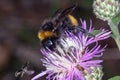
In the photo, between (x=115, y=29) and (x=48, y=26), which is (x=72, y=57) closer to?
(x=48, y=26)

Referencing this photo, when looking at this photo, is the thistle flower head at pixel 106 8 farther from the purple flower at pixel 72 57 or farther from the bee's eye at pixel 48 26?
the bee's eye at pixel 48 26

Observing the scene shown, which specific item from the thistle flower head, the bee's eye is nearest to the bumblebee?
the bee's eye

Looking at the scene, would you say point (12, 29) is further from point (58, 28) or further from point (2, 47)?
point (58, 28)

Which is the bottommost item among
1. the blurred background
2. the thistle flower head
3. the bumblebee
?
the thistle flower head

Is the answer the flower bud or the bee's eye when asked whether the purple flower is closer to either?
the flower bud

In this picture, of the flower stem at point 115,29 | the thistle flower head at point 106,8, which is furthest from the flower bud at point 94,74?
the thistle flower head at point 106,8

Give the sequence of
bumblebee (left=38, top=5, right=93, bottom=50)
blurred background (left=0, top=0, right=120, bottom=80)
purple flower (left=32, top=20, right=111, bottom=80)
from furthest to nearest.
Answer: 1. blurred background (left=0, top=0, right=120, bottom=80)
2. bumblebee (left=38, top=5, right=93, bottom=50)
3. purple flower (left=32, top=20, right=111, bottom=80)

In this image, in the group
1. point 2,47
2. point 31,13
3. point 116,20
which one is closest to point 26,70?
point 116,20
